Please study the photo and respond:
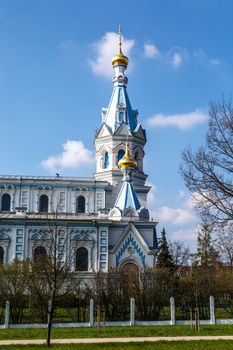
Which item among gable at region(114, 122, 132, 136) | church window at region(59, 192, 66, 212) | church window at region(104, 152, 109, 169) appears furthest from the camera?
gable at region(114, 122, 132, 136)

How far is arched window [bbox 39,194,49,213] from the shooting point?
123ft

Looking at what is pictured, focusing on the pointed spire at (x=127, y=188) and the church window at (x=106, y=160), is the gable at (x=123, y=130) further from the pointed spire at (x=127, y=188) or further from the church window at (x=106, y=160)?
the pointed spire at (x=127, y=188)

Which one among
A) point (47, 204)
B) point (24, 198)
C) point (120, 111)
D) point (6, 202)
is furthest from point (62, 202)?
point (120, 111)

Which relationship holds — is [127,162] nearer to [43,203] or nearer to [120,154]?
[120,154]

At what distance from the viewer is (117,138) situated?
132 feet

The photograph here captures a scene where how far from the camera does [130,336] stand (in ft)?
46.0

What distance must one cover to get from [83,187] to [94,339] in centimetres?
2523

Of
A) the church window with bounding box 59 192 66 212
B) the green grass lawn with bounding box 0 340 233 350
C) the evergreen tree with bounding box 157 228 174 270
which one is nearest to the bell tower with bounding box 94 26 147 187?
the church window with bounding box 59 192 66 212

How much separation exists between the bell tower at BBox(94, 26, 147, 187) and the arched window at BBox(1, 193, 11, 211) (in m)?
7.70

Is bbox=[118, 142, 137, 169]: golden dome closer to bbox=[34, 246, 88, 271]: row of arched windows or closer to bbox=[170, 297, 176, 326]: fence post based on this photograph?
bbox=[34, 246, 88, 271]: row of arched windows

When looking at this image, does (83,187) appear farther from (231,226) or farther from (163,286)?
(231,226)

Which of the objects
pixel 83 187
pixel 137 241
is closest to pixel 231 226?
pixel 137 241

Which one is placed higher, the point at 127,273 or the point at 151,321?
the point at 127,273

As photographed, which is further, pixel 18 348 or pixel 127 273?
pixel 127 273
